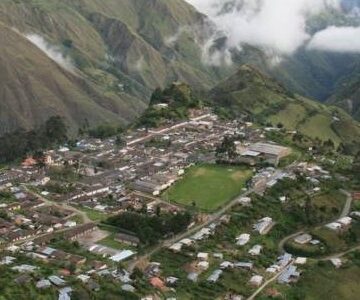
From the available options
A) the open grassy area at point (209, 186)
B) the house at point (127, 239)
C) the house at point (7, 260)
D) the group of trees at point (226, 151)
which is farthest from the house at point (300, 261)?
the group of trees at point (226, 151)

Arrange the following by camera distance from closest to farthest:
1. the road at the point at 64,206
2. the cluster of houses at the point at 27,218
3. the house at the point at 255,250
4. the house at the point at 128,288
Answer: the house at the point at 128,288, the house at the point at 255,250, the cluster of houses at the point at 27,218, the road at the point at 64,206

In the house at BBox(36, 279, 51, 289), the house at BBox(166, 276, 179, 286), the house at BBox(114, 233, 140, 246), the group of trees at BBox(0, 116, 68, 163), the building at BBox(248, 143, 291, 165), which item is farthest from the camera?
the group of trees at BBox(0, 116, 68, 163)

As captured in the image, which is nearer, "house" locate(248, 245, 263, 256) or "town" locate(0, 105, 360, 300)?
"town" locate(0, 105, 360, 300)

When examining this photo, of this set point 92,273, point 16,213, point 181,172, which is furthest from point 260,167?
point 92,273

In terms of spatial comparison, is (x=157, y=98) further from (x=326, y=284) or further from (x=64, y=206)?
(x=326, y=284)

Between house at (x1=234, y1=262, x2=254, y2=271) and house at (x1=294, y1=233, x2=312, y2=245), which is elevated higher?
house at (x1=234, y1=262, x2=254, y2=271)

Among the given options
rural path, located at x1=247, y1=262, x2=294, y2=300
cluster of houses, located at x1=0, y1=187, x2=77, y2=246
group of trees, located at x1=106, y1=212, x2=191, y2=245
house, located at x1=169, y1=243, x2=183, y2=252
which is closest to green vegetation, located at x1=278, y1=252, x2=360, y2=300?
rural path, located at x1=247, y1=262, x2=294, y2=300

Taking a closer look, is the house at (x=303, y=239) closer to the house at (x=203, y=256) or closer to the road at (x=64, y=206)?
the house at (x=203, y=256)

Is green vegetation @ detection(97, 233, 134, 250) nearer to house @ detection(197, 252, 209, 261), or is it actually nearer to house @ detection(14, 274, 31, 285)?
house @ detection(197, 252, 209, 261)
